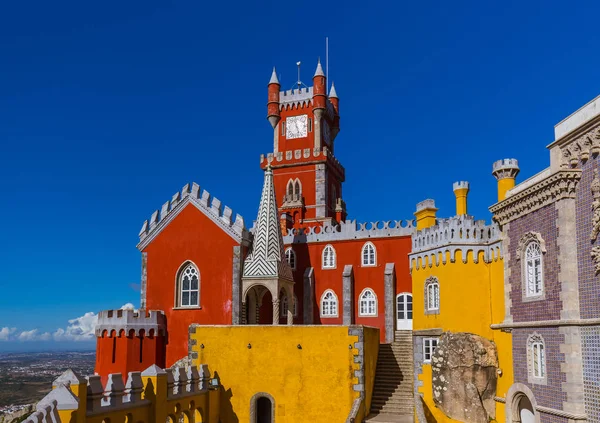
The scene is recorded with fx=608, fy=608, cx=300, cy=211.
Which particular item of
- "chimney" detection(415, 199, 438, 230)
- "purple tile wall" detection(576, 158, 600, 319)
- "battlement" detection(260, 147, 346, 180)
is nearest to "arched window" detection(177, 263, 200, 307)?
"chimney" detection(415, 199, 438, 230)

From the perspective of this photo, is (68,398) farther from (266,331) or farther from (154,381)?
(266,331)

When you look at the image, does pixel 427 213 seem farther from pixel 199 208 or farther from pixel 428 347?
pixel 199 208

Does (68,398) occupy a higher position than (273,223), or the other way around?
(273,223)

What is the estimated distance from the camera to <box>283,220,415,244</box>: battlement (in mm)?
32594

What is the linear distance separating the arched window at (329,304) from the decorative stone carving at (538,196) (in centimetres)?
1293

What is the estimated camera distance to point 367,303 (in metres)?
32.9

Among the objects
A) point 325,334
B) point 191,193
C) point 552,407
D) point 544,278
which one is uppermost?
point 191,193

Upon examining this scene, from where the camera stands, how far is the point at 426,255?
27594 mm

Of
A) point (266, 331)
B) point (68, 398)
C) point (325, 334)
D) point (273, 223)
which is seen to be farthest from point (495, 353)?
point (68, 398)

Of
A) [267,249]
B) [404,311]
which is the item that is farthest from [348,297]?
[267,249]

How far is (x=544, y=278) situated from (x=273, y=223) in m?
14.7

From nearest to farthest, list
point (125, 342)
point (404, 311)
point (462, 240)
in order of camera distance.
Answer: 1. point (462, 240)
2. point (125, 342)
3. point (404, 311)

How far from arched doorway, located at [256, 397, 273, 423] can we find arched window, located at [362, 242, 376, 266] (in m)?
10.2

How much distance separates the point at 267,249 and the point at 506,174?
11.9 m
